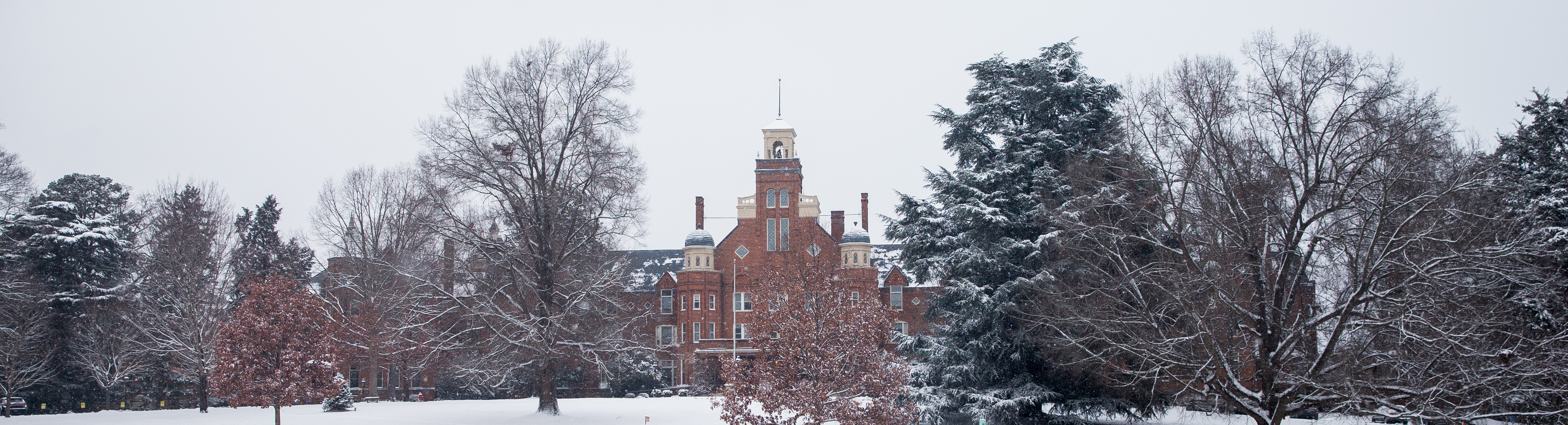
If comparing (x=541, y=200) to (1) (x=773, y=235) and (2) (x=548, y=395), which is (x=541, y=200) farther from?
(1) (x=773, y=235)

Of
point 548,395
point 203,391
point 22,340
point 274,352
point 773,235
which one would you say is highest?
point 773,235

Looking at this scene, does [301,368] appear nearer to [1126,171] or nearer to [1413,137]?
[1126,171]

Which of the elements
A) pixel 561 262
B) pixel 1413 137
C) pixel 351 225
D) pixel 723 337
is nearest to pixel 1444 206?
pixel 1413 137

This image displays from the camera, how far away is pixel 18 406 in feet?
126

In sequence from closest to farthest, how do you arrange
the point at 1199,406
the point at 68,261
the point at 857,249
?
the point at 1199,406
the point at 68,261
the point at 857,249

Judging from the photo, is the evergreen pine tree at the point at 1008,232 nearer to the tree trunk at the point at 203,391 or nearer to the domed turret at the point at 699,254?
the tree trunk at the point at 203,391

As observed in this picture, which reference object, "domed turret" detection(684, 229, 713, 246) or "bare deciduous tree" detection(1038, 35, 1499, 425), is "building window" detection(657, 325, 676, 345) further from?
"bare deciduous tree" detection(1038, 35, 1499, 425)

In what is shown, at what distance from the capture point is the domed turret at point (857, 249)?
5978 centimetres

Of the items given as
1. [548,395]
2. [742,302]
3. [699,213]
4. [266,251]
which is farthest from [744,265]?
[548,395]

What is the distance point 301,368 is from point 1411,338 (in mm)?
25331

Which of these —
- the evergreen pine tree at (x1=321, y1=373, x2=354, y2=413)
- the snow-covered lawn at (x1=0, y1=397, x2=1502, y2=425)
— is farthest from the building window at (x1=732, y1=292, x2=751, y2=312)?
the evergreen pine tree at (x1=321, y1=373, x2=354, y2=413)

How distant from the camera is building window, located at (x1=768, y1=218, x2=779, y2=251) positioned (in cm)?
6175

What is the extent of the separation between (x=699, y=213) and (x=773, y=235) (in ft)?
21.7

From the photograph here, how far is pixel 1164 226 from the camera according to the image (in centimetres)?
2367
